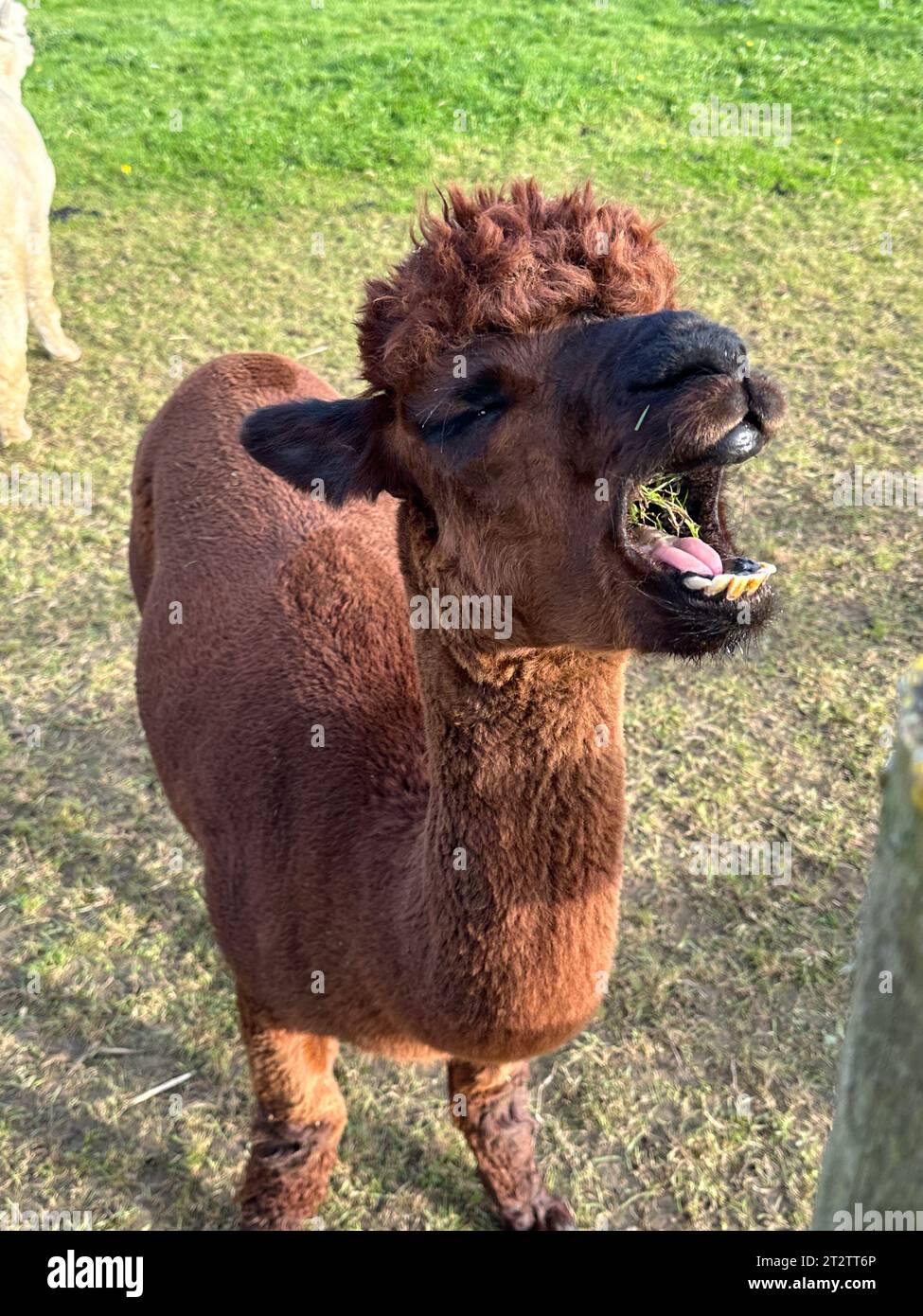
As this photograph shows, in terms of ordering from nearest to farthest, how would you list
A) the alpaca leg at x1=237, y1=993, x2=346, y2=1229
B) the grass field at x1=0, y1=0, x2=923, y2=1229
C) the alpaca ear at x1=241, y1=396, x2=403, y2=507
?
the alpaca ear at x1=241, y1=396, x2=403, y2=507 < the alpaca leg at x1=237, y1=993, x2=346, y2=1229 < the grass field at x1=0, y1=0, x2=923, y2=1229

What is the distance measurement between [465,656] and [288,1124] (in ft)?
4.95

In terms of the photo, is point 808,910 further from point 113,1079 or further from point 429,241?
point 429,241

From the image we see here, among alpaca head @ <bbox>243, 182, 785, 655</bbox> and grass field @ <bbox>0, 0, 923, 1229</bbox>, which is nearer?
alpaca head @ <bbox>243, 182, 785, 655</bbox>

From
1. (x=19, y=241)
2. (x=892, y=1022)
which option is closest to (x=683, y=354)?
(x=892, y=1022)

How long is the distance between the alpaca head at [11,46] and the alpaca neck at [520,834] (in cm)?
612

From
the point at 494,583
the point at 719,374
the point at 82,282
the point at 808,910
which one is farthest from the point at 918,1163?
the point at 82,282

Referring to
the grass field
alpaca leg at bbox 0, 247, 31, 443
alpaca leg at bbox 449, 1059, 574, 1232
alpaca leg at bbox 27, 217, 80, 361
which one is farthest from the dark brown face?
alpaca leg at bbox 27, 217, 80, 361

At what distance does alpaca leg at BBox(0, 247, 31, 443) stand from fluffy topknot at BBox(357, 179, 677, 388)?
4568mm

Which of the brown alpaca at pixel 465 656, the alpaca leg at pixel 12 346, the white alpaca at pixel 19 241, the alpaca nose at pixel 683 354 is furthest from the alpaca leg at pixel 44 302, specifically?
the alpaca nose at pixel 683 354

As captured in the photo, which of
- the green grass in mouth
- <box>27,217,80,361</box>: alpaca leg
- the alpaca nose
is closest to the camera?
the alpaca nose

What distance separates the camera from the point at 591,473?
1.63m

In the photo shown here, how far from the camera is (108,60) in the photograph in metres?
10.4

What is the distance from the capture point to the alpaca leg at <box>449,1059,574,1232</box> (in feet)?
8.79

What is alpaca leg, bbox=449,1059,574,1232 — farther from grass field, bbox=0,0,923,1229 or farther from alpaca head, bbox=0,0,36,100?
alpaca head, bbox=0,0,36,100
